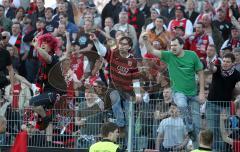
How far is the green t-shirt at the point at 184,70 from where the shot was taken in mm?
16141

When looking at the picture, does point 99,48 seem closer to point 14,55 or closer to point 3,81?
point 3,81

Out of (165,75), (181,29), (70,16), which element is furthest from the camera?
(70,16)

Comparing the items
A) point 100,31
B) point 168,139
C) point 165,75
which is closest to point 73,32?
point 100,31

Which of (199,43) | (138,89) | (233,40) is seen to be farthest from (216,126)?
(233,40)

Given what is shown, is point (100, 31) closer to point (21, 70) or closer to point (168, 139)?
point (21, 70)

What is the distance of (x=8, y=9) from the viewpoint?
75.3 ft

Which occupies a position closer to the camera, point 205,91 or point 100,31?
point 205,91

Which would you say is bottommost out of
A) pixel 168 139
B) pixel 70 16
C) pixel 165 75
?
pixel 168 139

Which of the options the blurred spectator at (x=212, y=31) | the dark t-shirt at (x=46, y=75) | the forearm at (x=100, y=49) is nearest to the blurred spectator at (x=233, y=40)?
the blurred spectator at (x=212, y=31)

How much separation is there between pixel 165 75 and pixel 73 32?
4.40m

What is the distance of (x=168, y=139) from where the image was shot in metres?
16.0

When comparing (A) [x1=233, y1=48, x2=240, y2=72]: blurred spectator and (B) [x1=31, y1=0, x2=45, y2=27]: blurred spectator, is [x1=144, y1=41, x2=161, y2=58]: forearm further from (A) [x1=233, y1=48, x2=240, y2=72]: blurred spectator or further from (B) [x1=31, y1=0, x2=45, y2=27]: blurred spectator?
(B) [x1=31, y1=0, x2=45, y2=27]: blurred spectator

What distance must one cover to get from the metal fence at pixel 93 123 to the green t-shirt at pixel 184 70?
41 cm

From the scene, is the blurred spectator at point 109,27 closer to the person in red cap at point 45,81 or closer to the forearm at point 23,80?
the forearm at point 23,80
